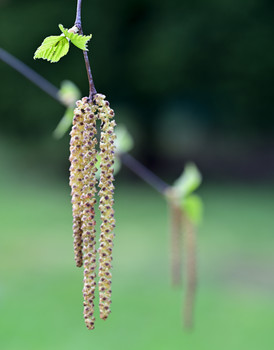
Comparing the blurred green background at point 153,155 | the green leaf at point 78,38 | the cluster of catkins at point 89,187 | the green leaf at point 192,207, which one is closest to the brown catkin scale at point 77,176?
the cluster of catkins at point 89,187

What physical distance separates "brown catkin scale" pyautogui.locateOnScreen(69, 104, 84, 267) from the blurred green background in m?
6.43

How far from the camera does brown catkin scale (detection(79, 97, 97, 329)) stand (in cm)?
92

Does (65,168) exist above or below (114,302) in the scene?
above

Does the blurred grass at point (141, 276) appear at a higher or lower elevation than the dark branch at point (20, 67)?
higher

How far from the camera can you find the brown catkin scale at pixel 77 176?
3.16 ft

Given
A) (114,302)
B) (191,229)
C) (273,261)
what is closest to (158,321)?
(114,302)

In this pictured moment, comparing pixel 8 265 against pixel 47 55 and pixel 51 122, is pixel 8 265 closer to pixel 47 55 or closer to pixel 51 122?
pixel 51 122

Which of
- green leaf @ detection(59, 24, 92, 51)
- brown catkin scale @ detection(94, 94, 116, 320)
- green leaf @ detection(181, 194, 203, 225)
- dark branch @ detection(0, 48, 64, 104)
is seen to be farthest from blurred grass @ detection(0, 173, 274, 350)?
green leaf @ detection(59, 24, 92, 51)

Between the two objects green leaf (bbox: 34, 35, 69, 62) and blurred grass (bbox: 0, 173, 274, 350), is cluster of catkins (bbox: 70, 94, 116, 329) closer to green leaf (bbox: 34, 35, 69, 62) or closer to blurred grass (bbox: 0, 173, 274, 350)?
green leaf (bbox: 34, 35, 69, 62)

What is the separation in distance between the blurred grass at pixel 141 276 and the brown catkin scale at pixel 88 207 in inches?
135

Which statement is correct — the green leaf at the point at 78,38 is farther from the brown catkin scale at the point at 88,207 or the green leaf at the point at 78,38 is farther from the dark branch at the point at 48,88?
the dark branch at the point at 48,88

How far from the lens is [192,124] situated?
598 inches

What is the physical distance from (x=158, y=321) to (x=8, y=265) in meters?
3.07

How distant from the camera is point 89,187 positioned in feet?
3.12
